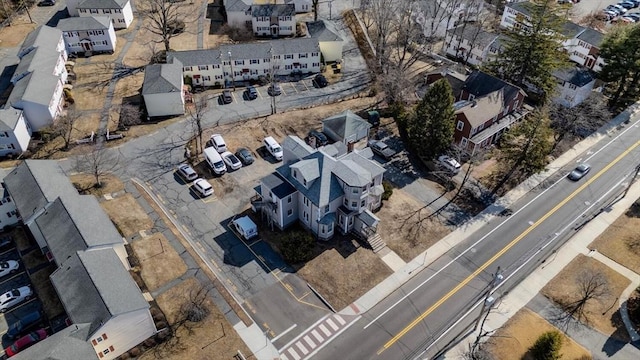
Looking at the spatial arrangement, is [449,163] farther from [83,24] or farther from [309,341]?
[83,24]

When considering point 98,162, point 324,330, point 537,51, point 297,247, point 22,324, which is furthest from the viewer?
point 537,51

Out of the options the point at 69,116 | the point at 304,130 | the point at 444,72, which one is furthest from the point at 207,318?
the point at 444,72

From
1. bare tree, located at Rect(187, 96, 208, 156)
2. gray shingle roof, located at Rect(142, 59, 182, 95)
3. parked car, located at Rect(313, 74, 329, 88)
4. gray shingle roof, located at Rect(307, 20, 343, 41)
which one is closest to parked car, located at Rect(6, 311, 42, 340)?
bare tree, located at Rect(187, 96, 208, 156)

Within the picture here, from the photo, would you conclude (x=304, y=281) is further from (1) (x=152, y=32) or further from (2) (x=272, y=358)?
(1) (x=152, y=32)

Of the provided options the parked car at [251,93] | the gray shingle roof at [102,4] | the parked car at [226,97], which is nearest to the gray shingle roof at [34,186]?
the parked car at [226,97]

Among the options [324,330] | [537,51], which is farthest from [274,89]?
[324,330]

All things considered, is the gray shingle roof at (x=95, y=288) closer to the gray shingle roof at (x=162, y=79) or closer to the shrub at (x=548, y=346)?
the gray shingle roof at (x=162, y=79)
